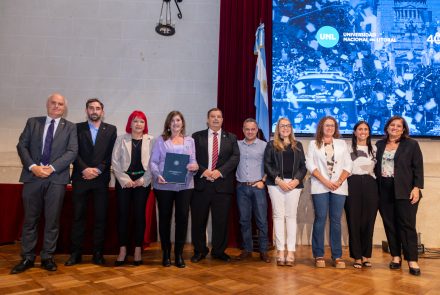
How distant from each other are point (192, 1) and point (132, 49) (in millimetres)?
1156

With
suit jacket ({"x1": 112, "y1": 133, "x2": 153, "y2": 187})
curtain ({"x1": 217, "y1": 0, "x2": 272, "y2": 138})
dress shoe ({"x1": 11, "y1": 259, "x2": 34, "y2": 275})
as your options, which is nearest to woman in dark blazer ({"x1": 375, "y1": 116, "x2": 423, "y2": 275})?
curtain ({"x1": 217, "y1": 0, "x2": 272, "y2": 138})

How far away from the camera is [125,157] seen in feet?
10.2

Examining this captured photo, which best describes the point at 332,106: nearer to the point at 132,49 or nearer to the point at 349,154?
the point at 349,154

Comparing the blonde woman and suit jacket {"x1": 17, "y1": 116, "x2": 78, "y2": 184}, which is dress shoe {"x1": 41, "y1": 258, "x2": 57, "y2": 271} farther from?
the blonde woman

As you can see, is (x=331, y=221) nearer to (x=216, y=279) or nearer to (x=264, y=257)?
(x=264, y=257)

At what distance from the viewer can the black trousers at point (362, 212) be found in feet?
10.5

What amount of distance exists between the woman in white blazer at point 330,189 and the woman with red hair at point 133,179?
63.9 inches

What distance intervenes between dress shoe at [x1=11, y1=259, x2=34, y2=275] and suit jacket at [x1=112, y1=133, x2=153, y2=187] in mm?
998

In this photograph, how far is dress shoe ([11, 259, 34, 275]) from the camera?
273cm

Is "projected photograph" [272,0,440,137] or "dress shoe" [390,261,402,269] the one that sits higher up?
"projected photograph" [272,0,440,137]

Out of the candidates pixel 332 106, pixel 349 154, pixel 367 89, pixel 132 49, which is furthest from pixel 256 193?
pixel 132 49

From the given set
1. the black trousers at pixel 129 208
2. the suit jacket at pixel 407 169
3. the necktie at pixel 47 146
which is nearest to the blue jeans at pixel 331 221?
the suit jacket at pixel 407 169

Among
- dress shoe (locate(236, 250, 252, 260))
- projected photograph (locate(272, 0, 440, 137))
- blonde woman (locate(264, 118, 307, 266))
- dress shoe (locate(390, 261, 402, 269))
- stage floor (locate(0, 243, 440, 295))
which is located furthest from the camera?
projected photograph (locate(272, 0, 440, 137))

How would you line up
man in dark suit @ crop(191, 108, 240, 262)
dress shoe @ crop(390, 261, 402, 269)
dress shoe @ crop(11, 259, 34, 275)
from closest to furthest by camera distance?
dress shoe @ crop(11, 259, 34, 275) < dress shoe @ crop(390, 261, 402, 269) < man in dark suit @ crop(191, 108, 240, 262)
